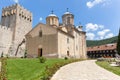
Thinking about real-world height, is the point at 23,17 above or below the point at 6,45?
above

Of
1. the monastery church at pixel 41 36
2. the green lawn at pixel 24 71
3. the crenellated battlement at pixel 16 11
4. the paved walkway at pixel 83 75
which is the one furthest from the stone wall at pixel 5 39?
the paved walkway at pixel 83 75

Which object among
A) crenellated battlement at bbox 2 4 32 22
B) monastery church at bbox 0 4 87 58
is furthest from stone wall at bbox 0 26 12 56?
crenellated battlement at bbox 2 4 32 22

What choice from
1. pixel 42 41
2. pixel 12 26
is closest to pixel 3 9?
pixel 12 26

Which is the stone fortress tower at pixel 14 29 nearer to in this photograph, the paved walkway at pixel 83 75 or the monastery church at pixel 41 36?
the monastery church at pixel 41 36

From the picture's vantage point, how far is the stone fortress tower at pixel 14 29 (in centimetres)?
5306

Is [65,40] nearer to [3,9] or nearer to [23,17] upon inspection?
[23,17]

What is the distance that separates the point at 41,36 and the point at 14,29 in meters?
22.8

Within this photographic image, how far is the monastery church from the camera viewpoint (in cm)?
3527

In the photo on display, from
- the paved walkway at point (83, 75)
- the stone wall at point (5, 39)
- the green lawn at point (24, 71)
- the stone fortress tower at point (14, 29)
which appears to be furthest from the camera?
the stone fortress tower at point (14, 29)

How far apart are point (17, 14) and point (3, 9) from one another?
806 cm

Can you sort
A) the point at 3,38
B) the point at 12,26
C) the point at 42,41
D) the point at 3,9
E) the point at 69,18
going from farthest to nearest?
the point at 3,9, the point at 12,26, the point at 3,38, the point at 69,18, the point at 42,41

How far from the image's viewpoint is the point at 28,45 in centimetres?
3797

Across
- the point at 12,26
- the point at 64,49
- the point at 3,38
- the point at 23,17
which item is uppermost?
the point at 23,17

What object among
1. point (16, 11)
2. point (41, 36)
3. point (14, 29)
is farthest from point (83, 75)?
point (16, 11)
